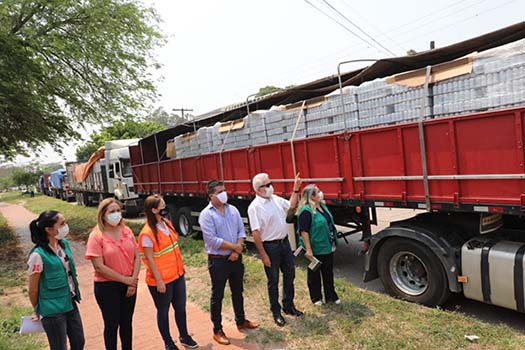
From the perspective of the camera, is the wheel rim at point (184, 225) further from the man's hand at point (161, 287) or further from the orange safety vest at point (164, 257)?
the man's hand at point (161, 287)

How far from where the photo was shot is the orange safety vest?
11.7 ft

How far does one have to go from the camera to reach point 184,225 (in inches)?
405

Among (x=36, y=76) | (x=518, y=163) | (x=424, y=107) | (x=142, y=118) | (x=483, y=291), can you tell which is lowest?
(x=483, y=291)

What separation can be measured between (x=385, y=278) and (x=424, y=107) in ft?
7.36

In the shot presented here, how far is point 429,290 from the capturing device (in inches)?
178

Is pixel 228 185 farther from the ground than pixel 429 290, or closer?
farther from the ground

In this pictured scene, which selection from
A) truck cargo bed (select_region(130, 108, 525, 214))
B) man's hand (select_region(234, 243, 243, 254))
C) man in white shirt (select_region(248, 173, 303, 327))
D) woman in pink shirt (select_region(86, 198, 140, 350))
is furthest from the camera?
man in white shirt (select_region(248, 173, 303, 327))

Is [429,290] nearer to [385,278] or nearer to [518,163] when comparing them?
[385,278]

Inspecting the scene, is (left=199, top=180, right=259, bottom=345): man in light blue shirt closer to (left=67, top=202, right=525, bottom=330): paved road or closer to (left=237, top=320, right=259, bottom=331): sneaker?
(left=237, top=320, right=259, bottom=331): sneaker

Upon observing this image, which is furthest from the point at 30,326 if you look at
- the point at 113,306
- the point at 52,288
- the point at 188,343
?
the point at 188,343

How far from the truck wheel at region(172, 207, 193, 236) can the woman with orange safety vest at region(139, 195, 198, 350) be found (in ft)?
20.4

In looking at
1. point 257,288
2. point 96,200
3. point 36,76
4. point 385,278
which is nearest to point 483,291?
point 385,278

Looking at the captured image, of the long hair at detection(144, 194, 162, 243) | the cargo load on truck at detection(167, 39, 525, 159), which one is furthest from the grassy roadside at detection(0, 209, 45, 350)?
the cargo load on truck at detection(167, 39, 525, 159)

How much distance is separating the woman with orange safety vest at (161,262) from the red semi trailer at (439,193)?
2.67 metres
